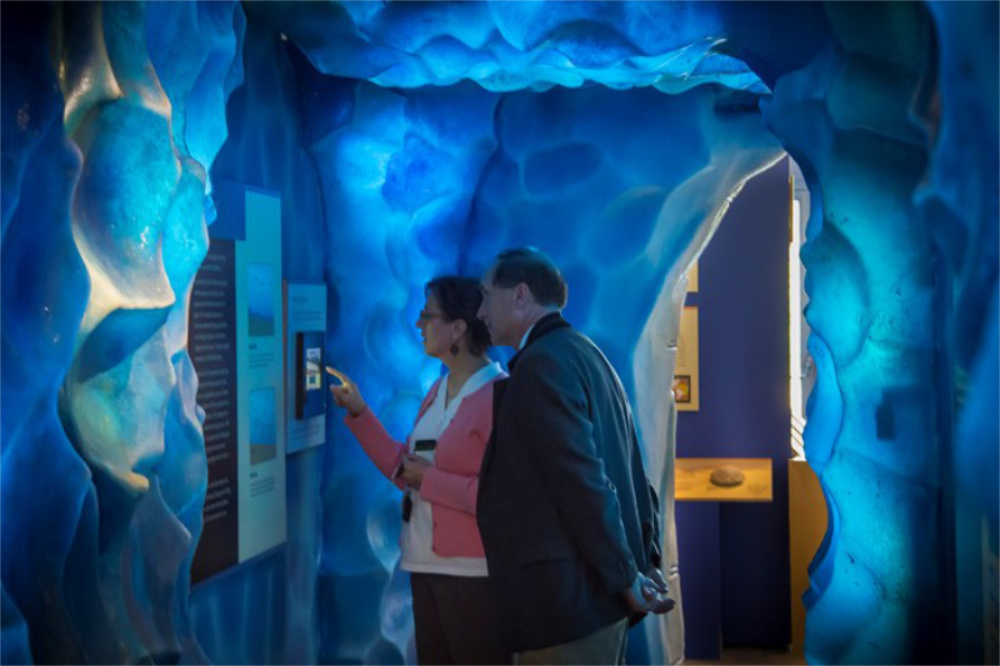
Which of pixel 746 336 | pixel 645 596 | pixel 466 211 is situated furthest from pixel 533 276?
pixel 746 336

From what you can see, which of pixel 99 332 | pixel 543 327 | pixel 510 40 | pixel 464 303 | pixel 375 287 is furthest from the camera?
pixel 375 287

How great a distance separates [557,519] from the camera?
117 inches

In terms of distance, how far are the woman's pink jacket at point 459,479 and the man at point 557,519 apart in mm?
558

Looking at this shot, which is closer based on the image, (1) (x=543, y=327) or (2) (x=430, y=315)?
(1) (x=543, y=327)

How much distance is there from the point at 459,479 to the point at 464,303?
65cm

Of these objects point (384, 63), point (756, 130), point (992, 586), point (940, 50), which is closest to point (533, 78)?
point (384, 63)

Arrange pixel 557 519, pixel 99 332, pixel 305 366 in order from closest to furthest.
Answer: pixel 99 332
pixel 557 519
pixel 305 366

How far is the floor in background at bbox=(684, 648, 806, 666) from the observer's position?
6.95m

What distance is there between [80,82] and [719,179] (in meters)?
3.15

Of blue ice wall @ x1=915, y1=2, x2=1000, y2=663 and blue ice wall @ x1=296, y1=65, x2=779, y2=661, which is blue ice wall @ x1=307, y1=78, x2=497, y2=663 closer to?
blue ice wall @ x1=296, y1=65, x2=779, y2=661

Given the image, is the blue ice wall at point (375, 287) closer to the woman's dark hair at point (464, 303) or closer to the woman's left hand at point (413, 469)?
the woman's dark hair at point (464, 303)

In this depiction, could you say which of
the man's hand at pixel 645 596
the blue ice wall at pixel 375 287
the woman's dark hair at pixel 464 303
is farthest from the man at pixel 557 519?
the blue ice wall at pixel 375 287

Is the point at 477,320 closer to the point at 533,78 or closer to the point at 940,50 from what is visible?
the point at 533,78

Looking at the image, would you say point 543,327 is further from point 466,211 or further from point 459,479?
point 466,211
